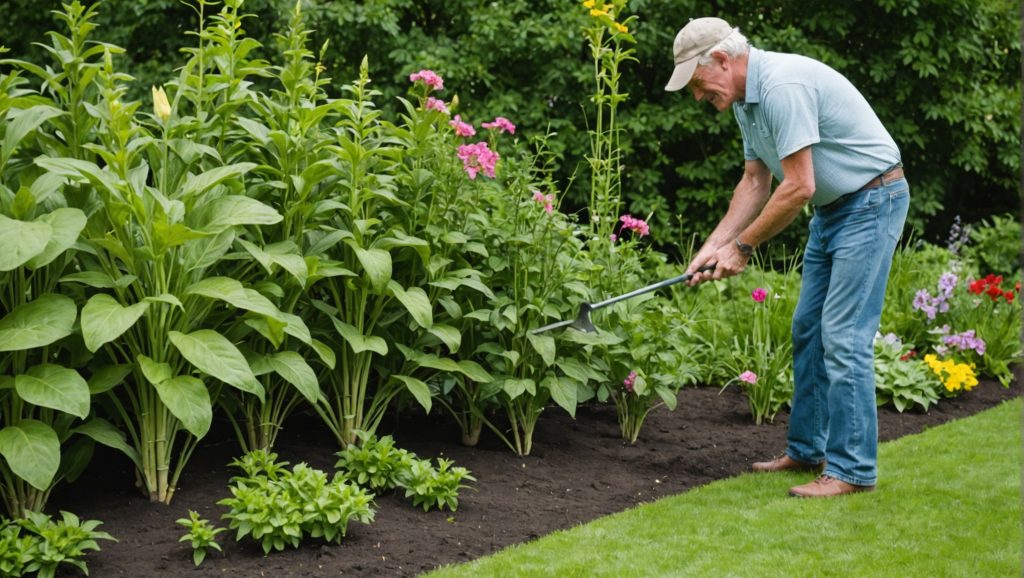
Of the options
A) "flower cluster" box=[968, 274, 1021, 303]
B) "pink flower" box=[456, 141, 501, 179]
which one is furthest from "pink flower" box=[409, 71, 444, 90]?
"flower cluster" box=[968, 274, 1021, 303]

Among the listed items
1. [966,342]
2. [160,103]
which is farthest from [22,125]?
[966,342]

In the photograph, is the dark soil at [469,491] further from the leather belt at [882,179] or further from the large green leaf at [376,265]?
the leather belt at [882,179]

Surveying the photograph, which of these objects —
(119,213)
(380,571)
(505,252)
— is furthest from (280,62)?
(380,571)

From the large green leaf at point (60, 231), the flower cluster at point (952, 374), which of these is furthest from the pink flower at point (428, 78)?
the flower cluster at point (952, 374)

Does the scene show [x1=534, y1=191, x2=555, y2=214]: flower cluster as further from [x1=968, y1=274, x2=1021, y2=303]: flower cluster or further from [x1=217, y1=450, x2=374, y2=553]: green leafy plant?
[x1=968, y1=274, x2=1021, y2=303]: flower cluster

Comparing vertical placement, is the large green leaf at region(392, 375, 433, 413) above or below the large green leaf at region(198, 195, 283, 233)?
below

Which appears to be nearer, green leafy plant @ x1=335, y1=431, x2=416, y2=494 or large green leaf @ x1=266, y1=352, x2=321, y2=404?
large green leaf @ x1=266, y1=352, x2=321, y2=404

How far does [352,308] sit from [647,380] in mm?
1355

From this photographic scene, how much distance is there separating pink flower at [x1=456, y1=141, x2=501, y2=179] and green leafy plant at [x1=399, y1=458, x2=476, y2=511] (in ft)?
3.83

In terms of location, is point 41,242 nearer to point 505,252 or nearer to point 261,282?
point 261,282

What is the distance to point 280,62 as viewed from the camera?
→ 32.0ft

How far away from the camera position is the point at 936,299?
21.6 ft

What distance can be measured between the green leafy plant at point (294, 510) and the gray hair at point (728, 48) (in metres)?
1.91

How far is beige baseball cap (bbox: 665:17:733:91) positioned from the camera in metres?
3.93
